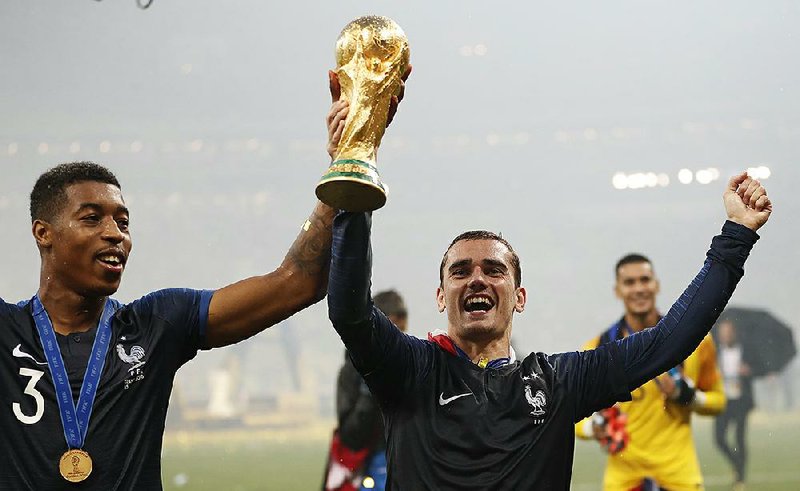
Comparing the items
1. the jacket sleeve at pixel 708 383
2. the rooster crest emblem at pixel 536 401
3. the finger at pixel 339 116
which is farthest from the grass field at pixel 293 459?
the finger at pixel 339 116

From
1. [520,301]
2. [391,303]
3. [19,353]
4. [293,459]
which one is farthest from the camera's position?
[293,459]

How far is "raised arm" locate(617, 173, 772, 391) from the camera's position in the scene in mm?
2377

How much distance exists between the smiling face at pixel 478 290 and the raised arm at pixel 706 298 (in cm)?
29

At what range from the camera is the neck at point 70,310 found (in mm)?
2381

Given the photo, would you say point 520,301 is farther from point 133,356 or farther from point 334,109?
point 133,356

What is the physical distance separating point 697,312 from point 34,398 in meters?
1.44

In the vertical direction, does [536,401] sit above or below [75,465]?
above

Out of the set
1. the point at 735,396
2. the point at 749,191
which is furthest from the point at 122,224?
the point at 735,396

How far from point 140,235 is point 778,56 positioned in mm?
8900

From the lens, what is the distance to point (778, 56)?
1423cm

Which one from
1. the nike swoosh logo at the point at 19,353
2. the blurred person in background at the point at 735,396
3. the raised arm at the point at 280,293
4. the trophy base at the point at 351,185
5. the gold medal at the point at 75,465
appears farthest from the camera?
the blurred person in background at the point at 735,396

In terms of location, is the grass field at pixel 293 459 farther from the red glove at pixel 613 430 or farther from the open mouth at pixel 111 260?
the open mouth at pixel 111 260

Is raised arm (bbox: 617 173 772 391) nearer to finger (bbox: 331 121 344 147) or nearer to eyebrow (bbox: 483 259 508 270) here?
eyebrow (bbox: 483 259 508 270)

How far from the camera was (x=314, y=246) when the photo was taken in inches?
94.7
